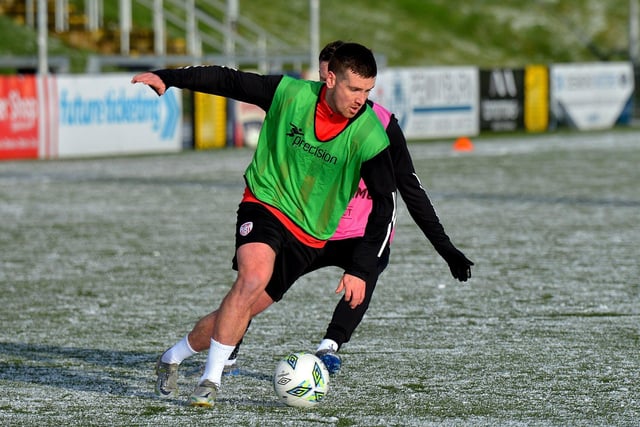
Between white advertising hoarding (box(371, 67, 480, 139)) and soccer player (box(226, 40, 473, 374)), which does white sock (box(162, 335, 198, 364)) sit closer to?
soccer player (box(226, 40, 473, 374))

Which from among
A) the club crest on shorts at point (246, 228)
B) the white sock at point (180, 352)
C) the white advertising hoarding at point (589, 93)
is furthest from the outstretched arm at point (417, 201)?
the white advertising hoarding at point (589, 93)

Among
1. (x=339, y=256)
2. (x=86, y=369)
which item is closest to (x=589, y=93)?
(x=86, y=369)

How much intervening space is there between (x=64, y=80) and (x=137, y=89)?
1.81 meters

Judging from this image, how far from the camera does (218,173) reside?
71.2ft

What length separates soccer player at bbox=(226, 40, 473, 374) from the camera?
6.42 metres

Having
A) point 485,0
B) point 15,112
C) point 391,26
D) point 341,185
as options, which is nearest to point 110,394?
point 341,185

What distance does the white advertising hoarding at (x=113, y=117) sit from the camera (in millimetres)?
24828

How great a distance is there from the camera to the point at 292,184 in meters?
6.45

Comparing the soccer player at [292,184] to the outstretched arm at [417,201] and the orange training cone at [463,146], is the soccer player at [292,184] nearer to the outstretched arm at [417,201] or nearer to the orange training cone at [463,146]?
the outstretched arm at [417,201]

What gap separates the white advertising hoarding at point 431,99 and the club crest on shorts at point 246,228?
75.5ft

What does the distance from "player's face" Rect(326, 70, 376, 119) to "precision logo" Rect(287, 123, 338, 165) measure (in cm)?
22

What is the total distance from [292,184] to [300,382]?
0.95 meters

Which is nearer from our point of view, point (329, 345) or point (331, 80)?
point (331, 80)

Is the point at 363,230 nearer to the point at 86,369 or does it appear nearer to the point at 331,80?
the point at 331,80
